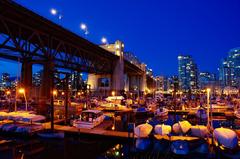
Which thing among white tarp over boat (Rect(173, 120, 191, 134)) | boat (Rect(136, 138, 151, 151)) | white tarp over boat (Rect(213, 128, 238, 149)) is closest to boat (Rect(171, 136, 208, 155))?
white tarp over boat (Rect(213, 128, 238, 149))

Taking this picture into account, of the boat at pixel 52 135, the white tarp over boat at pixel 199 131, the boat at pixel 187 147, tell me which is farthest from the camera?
the boat at pixel 52 135

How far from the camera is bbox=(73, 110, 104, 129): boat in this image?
24.2 metres

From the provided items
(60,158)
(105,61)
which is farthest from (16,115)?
(105,61)

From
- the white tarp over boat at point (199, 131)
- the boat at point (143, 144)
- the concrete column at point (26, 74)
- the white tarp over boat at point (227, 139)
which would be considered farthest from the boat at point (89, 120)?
the concrete column at point (26, 74)

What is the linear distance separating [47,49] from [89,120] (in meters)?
20.3

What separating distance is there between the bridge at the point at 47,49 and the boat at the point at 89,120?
4.87 metres

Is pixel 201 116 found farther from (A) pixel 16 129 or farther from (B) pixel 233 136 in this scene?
(A) pixel 16 129

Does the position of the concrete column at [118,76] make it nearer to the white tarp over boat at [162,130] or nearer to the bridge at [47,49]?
the bridge at [47,49]

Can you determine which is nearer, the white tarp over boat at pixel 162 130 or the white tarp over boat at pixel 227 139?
the white tarp over boat at pixel 227 139

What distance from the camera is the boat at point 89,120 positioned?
953 inches

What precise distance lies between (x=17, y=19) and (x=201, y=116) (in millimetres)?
31037

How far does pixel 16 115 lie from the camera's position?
24125 millimetres

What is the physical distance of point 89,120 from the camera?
25016 mm

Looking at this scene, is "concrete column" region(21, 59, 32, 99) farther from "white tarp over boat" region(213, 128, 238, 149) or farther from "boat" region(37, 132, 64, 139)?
"white tarp over boat" region(213, 128, 238, 149)
